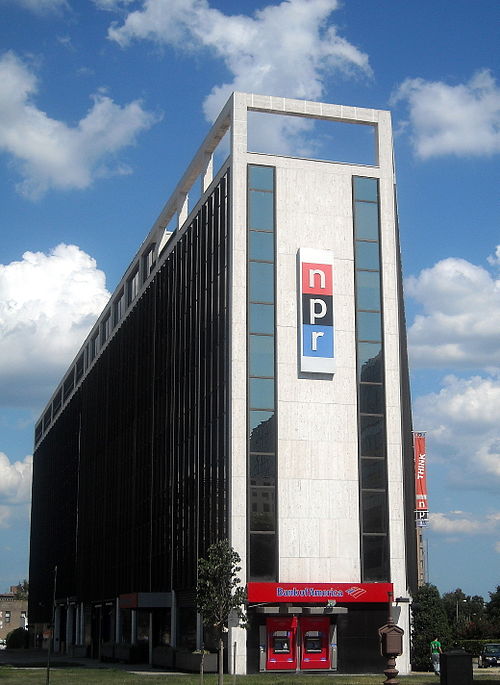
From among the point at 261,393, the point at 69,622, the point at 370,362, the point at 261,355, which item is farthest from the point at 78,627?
the point at 370,362

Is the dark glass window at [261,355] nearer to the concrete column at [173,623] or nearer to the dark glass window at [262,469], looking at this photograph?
the dark glass window at [262,469]

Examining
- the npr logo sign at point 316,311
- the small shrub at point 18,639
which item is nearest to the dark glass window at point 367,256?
the npr logo sign at point 316,311

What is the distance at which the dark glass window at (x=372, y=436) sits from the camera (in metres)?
52.5

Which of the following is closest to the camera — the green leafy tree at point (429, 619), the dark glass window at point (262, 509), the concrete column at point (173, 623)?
the dark glass window at point (262, 509)

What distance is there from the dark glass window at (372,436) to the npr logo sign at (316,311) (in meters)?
3.21

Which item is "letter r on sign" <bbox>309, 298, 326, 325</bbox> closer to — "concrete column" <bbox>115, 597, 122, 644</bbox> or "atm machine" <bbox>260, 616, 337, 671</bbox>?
"atm machine" <bbox>260, 616, 337, 671</bbox>

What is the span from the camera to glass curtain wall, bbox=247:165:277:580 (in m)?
49.8

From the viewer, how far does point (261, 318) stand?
5247 cm

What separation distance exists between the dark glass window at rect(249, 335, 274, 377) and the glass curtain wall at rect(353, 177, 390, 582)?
4709mm

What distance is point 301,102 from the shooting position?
182 feet

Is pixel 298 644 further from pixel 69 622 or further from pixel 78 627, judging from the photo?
pixel 69 622

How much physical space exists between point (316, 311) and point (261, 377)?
15.0ft

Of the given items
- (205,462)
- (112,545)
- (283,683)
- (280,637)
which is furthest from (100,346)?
(283,683)

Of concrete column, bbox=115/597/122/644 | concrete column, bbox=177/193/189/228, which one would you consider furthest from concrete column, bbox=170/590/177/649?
concrete column, bbox=177/193/189/228
